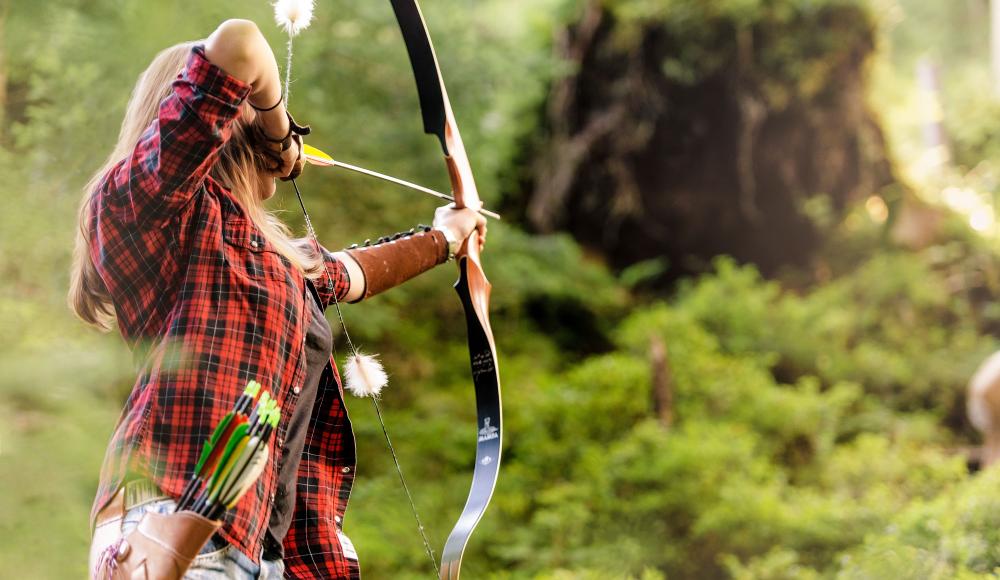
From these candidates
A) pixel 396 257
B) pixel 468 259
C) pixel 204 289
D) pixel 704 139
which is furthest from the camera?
pixel 704 139

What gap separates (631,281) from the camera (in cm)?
577

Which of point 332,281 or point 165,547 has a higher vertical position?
point 332,281

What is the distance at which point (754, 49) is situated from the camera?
19.5 ft

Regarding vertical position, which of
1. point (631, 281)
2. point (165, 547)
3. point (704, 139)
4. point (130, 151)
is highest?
point (704, 139)

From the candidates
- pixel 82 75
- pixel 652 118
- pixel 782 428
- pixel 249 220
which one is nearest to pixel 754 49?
pixel 652 118

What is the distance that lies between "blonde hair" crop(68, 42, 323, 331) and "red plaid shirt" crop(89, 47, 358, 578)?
3 cm

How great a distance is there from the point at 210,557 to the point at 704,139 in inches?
214

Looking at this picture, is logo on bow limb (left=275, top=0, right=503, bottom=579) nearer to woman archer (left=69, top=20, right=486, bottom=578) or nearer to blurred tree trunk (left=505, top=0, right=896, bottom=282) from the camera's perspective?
woman archer (left=69, top=20, right=486, bottom=578)

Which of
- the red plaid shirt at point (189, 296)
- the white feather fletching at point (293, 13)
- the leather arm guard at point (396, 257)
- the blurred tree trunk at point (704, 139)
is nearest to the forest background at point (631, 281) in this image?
the blurred tree trunk at point (704, 139)

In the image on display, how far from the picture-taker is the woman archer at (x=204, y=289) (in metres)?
1.03

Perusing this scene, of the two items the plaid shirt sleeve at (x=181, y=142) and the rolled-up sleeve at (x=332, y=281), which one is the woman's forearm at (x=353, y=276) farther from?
the plaid shirt sleeve at (x=181, y=142)

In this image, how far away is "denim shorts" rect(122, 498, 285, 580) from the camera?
1.04m

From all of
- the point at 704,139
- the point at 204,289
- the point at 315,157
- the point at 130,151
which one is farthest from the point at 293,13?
the point at 704,139

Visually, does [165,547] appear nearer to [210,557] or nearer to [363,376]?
[210,557]
